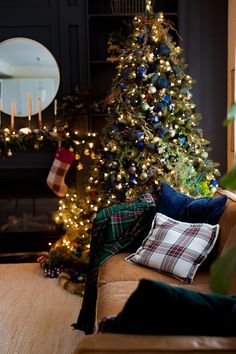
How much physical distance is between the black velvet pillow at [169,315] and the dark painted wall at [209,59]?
3.49 m

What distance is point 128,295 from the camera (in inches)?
81.7

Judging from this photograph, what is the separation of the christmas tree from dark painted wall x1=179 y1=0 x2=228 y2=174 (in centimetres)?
94

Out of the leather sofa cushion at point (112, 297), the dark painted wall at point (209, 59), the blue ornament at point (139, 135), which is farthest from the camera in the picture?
the dark painted wall at point (209, 59)

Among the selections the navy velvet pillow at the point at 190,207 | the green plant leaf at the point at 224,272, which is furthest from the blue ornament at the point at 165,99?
the green plant leaf at the point at 224,272

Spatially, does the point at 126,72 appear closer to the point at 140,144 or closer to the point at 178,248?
the point at 140,144

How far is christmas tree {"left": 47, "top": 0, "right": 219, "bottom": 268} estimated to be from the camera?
11.4ft

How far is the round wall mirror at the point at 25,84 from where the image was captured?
4469mm

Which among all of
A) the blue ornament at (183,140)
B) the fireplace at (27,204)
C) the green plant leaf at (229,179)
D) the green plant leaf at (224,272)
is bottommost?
the fireplace at (27,204)

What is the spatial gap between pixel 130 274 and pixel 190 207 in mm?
574

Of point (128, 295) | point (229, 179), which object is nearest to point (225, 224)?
point (128, 295)

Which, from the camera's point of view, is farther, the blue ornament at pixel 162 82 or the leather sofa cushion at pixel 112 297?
the blue ornament at pixel 162 82

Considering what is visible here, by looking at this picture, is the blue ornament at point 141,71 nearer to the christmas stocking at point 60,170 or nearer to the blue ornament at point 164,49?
the blue ornament at point 164,49

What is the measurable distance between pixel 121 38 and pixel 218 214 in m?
2.42

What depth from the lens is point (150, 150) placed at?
3486 millimetres
